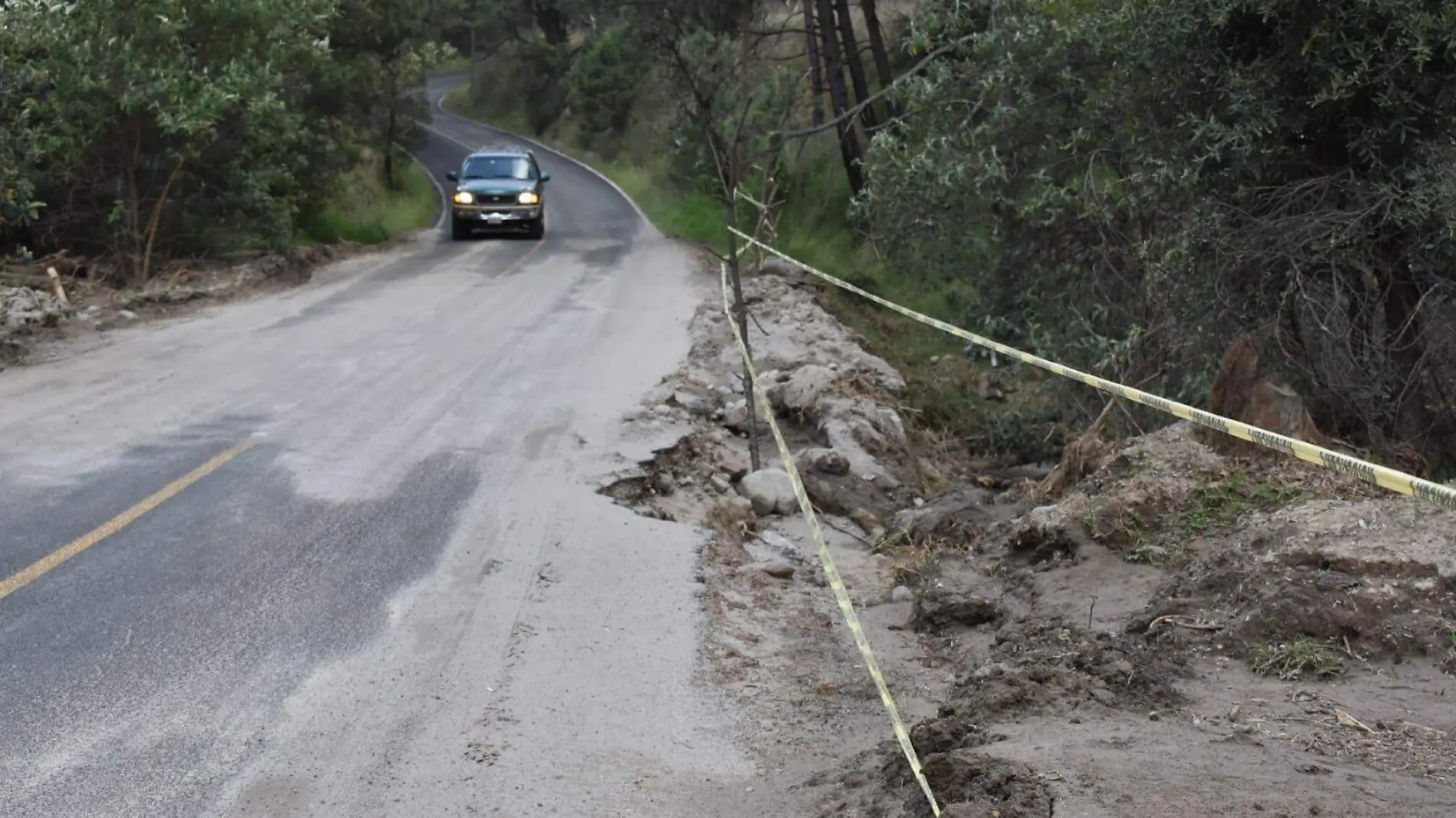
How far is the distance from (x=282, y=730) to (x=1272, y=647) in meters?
3.78

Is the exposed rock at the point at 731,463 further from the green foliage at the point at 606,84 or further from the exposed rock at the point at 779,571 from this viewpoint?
the green foliage at the point at 606,84

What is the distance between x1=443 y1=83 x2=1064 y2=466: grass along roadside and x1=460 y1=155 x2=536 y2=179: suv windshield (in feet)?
13.4

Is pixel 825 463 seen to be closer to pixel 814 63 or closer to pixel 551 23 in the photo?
pixel 814 63

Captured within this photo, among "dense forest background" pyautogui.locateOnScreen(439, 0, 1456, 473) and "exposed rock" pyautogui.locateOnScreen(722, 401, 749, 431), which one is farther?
"exposed rock" pyautogui.locateOnScreen(722, 401, 749, 431)

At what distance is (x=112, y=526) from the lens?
26.0 feet

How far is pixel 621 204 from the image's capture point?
1708 inches

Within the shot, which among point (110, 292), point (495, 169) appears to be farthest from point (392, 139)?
point (110, 292)

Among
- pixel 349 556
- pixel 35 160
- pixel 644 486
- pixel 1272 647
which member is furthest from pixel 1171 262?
pixel 35 160

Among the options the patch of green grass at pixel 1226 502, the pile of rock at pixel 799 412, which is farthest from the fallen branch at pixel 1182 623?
the pile of rock at pixel 799 412

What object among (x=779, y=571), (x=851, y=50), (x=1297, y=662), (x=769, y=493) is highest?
(x=851, y=50)

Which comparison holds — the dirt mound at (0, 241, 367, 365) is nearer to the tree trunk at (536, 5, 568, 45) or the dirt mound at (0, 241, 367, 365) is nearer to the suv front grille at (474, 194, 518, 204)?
the suv front grille at (474, 194, 518, 204)

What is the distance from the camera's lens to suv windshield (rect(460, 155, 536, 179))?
1225 inches

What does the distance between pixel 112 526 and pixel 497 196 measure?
915 inches

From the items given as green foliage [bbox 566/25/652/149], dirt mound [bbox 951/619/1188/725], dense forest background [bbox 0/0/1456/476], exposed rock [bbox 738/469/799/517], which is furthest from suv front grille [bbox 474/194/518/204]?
green foliage [bbox 566/25/652/149]
